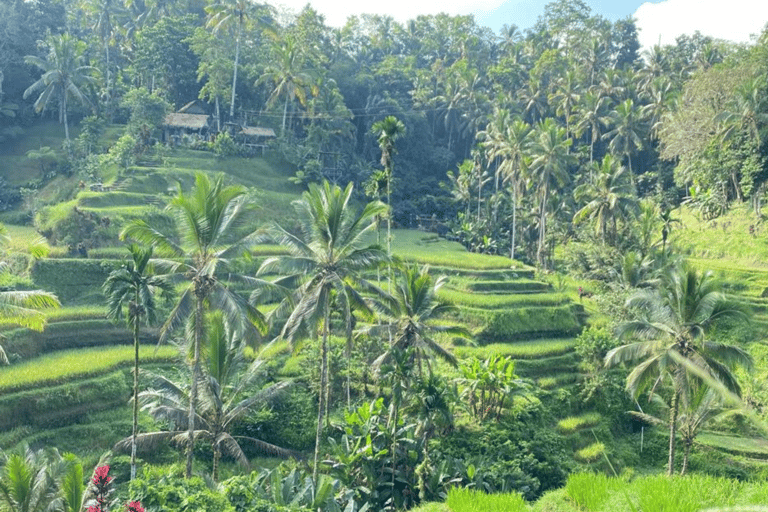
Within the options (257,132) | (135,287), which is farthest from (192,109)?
(135,287)

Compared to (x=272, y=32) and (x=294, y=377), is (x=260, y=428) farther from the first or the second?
(x=272, y=32)

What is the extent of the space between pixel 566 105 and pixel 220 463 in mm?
48964

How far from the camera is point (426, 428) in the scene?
2147 cm

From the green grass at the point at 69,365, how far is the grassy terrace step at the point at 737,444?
23371 millimetres

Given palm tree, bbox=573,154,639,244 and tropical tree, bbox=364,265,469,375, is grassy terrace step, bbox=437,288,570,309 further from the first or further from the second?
tropical tree, bbox=364,265,469,375

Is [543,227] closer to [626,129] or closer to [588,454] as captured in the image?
[626,129]

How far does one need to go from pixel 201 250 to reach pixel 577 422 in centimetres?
1805

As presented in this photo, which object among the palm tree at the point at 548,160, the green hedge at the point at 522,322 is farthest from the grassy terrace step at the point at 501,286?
the palm tree at the point at 548,160

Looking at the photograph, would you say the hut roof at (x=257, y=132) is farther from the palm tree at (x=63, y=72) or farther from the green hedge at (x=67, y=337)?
the green hedge at (x=67, y=337)

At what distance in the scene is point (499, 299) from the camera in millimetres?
35062

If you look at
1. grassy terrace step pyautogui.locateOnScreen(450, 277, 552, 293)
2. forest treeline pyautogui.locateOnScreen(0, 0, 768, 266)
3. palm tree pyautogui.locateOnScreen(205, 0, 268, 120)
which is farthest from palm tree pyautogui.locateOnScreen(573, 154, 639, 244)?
palm tree pyautogui.locateOnScreen(205, 0, 268, 120)

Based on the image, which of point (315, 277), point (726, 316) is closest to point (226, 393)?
point (315, 277)

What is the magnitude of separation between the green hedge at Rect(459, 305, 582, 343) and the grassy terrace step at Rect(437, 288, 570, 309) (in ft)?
1.93

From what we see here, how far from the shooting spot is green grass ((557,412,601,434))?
89.1 ft
